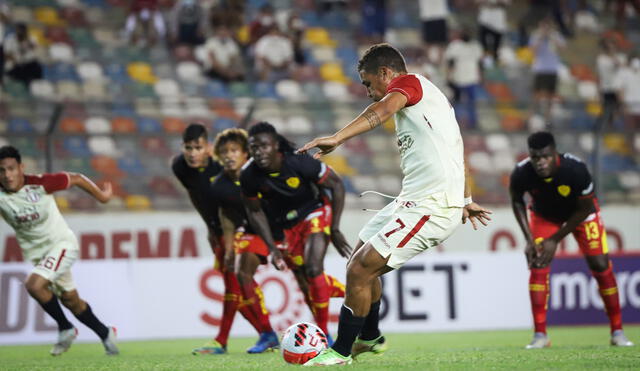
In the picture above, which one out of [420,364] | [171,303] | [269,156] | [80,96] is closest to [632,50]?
Result: [80,96]

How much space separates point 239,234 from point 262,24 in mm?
10360

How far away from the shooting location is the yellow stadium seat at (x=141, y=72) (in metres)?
19.9

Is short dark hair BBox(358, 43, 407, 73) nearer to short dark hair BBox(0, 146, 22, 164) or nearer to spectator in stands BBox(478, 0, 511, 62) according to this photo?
short dark hair BBox(0, 146, 22, 164)

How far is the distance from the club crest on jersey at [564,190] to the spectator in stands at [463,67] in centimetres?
889

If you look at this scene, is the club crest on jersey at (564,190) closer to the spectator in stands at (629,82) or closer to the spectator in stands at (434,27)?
the spectator in stands at (629,82)

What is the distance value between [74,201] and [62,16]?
677 centimetres

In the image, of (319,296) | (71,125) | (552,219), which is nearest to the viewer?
(319,296)

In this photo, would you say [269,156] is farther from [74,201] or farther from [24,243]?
[74,201]

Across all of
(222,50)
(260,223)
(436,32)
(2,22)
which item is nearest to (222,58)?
(222,50)

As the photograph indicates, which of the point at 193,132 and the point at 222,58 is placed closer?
the point at 193,132

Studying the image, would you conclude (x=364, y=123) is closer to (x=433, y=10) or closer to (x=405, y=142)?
(x=405, y=142)

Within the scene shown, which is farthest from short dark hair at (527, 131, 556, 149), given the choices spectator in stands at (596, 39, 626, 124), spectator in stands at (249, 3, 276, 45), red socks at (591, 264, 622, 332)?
spectator in stands at (249, 3, 276, 45)

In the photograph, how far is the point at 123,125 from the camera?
50.5 feet

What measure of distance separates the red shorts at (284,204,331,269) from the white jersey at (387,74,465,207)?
3.05 metres
